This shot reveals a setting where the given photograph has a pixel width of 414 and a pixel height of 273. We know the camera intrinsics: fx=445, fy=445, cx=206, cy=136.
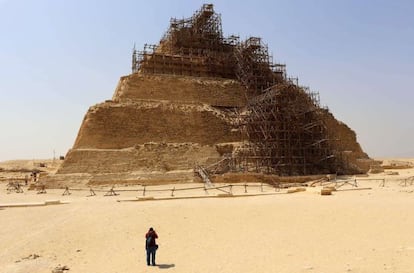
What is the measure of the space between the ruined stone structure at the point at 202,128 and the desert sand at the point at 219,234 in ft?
26.9

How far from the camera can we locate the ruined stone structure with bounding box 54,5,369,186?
3142cm

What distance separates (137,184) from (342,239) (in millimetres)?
18737

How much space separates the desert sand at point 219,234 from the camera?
10766 millimetres

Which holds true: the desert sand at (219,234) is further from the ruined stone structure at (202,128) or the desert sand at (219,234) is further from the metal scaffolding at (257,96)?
the metal scaffolding at (257,96)

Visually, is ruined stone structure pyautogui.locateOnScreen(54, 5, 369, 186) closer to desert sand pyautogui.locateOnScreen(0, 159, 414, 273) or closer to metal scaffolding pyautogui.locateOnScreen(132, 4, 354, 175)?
metal scaffolding pyautogui.locateOnScreen(132, 4, 354, 175)

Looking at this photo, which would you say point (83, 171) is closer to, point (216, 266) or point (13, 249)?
point (13, 249)

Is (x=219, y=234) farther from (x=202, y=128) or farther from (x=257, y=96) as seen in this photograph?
(x=257, y=96)

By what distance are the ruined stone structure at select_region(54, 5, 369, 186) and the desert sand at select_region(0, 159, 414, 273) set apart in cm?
818

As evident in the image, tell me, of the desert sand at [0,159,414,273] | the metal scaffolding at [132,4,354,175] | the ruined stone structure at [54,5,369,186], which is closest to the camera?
the desert sand at [0,159,414,273]

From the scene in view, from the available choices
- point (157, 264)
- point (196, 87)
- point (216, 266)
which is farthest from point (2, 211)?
point (196, 87)

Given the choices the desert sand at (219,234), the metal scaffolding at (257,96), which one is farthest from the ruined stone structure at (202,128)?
the desert sand at (219,234)

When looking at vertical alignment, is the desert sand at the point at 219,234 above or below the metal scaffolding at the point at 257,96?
below

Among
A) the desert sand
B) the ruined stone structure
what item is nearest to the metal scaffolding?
the ruined stone structure

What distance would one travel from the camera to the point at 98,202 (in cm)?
2291
